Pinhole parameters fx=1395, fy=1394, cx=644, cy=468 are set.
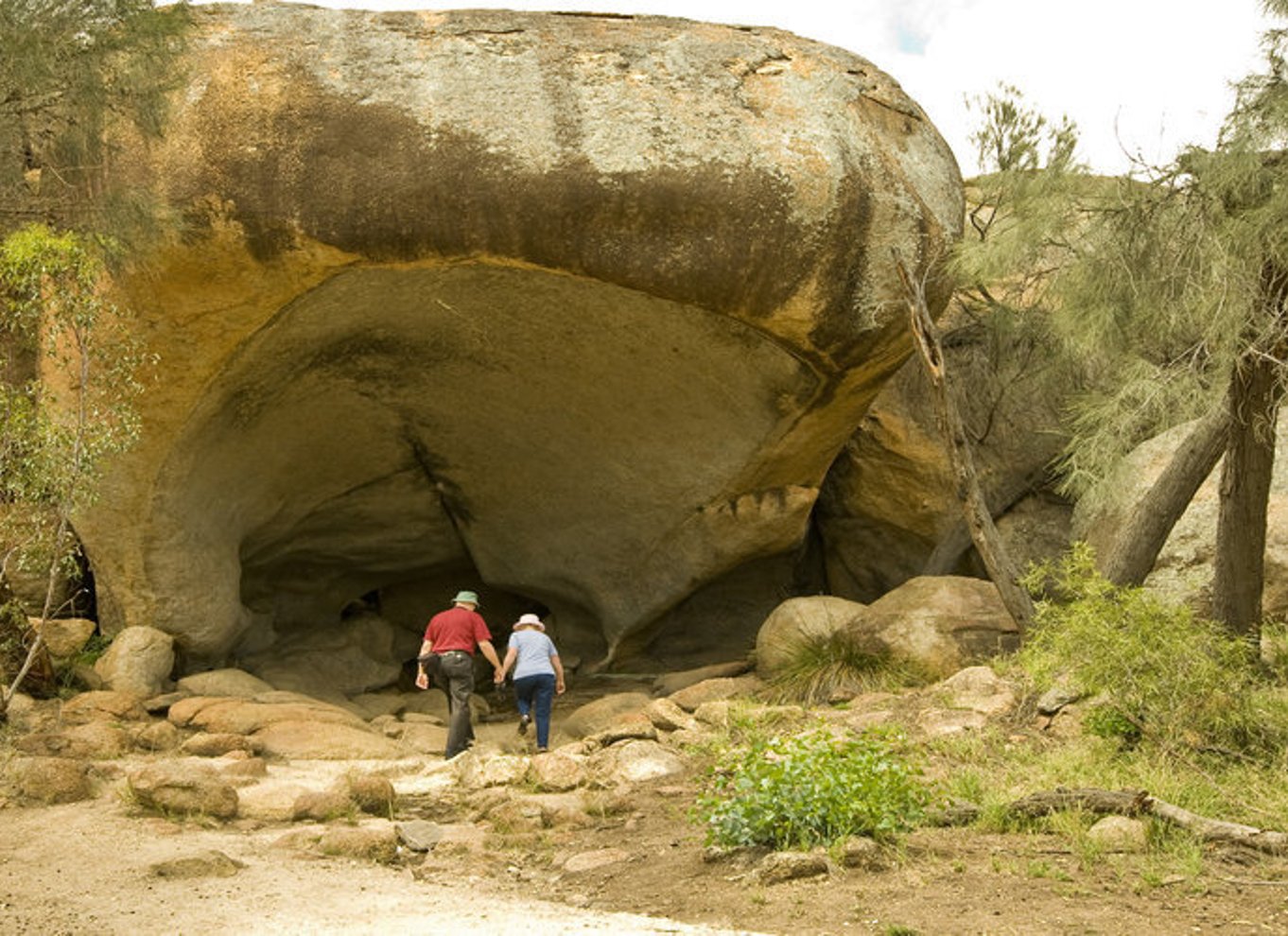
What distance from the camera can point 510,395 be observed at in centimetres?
1243

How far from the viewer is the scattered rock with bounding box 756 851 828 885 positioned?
5.35 metres

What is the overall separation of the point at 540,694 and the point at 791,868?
15.1 feet

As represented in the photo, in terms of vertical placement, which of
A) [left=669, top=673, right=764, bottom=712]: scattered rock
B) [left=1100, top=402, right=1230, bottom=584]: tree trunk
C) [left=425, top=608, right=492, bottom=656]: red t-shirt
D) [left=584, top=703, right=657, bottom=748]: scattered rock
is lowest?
[left=669, top=673, right=764, bottom=712]: scattered rock

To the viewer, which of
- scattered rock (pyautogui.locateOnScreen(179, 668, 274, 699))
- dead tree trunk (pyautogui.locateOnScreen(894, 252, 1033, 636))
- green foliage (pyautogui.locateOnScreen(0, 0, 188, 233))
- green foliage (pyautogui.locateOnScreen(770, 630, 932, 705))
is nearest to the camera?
green foliage (pyautogui.locateOnScreen(0, 0, 188, 233))

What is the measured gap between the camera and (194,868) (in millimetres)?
5871

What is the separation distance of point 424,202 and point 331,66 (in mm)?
1237

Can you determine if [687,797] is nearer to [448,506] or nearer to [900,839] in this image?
[900,839]

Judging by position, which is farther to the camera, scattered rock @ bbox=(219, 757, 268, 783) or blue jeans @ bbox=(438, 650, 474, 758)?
blue jeans @ bbox=(438, 650, 474, 758)

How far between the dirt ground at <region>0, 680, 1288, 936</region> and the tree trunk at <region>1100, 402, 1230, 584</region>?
4.32m

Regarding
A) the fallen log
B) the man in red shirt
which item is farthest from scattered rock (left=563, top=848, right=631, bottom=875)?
the man in red shirt

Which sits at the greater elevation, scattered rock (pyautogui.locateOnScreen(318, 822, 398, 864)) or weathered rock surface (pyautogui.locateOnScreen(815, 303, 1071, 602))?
weathered rock surface (pyautogui.locateOnScreen(815, 303, 1071, 602))

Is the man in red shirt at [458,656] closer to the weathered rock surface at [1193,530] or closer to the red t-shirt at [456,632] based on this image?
the red t-shirt at [456,632]

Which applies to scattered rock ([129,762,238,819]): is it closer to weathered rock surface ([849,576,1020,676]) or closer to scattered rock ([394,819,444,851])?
scattered rock ([394,819,444,851])

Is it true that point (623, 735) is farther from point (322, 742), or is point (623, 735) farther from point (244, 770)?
point (244, 770)
